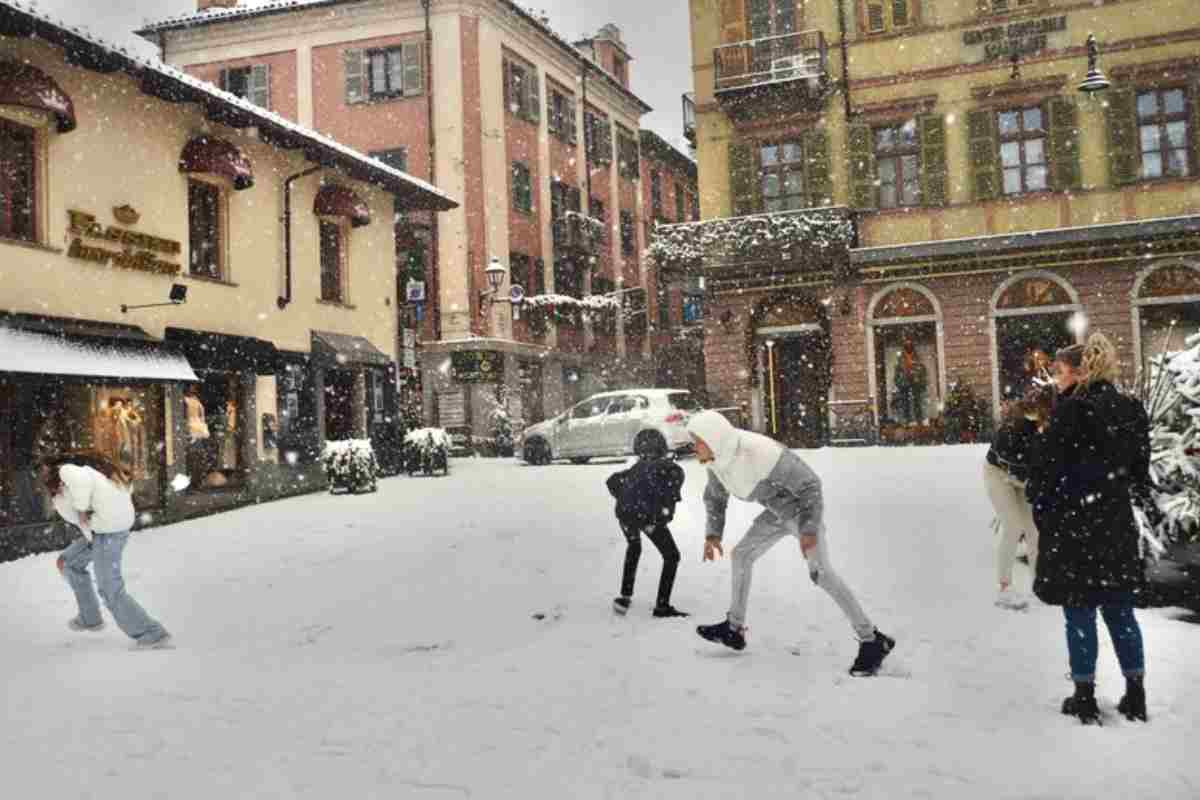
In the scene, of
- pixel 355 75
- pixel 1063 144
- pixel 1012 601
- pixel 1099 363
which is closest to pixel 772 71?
pixel 1063 144

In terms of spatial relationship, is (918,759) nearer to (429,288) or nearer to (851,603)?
(851,603)

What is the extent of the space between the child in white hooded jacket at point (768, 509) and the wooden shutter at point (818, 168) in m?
20.0

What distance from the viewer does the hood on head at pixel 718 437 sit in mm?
5910

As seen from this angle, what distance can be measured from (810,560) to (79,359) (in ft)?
33.1

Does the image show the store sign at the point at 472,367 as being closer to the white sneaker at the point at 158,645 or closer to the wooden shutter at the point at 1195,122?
the wooden shutter at the point at 1195,122

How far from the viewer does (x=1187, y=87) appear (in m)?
22.5

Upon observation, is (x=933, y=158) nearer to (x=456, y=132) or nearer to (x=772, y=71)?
(x=772, y=71)

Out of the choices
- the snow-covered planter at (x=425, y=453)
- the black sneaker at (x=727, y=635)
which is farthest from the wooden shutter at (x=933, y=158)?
the black sneaker at (x=727, y=635)

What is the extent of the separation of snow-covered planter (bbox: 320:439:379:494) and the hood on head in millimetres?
12730

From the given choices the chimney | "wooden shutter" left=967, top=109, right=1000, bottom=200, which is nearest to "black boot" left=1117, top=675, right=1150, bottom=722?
"wooden shutter" left=967, top=109, right=1000, bottom=200

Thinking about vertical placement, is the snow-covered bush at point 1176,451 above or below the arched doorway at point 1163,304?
below

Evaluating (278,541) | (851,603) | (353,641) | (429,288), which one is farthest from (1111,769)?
(429,288)

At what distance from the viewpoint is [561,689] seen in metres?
5.63

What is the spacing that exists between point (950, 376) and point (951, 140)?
537 cm
